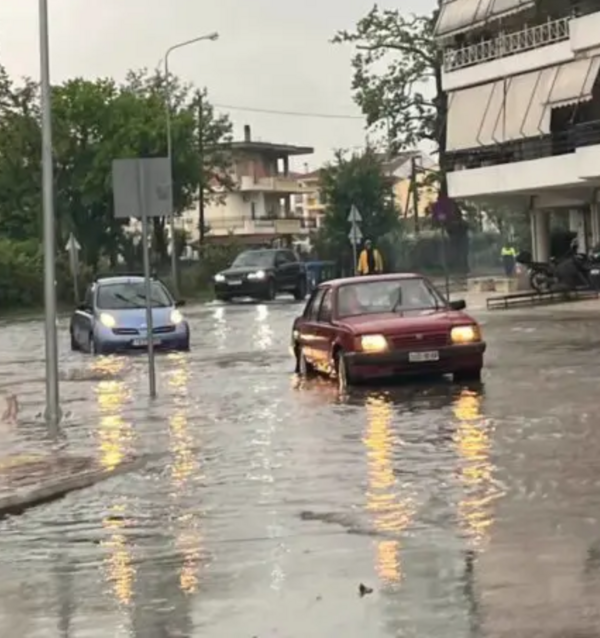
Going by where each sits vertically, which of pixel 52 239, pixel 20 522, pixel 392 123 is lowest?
pixel 20 522

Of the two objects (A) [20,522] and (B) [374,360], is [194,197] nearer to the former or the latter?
(B) [374,360]

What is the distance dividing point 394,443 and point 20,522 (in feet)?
13.9

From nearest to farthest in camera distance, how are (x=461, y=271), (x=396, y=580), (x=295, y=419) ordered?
(x=396, y=580)
(x=295, y=419)
(x=461, y=271)

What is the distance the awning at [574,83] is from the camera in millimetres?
44406

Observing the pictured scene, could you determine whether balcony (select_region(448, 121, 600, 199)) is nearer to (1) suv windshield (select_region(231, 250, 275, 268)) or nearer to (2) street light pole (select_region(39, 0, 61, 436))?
(1) suv windshield (select_region(231, 250, 275, 268))

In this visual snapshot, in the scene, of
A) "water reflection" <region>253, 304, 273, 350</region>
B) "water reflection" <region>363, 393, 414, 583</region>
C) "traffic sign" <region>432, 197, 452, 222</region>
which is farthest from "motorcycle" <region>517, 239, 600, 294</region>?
"water reflection" <region>363, 393, 414, 583</region>

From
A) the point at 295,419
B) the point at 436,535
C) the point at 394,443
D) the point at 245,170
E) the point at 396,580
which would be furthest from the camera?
the point at 245,170

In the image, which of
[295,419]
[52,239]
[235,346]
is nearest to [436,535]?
[295,419]

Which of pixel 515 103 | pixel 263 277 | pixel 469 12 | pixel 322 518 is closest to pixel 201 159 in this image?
pixel 263 277

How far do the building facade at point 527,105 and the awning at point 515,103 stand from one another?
0.03 meters

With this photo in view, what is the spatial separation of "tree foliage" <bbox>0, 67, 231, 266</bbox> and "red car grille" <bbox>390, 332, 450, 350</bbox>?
172 ft

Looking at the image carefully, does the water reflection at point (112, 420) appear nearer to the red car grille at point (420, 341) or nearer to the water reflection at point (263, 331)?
the red car grille at point (420, 341)

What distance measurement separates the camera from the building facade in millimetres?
45094

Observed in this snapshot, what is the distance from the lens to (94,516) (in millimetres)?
11039
